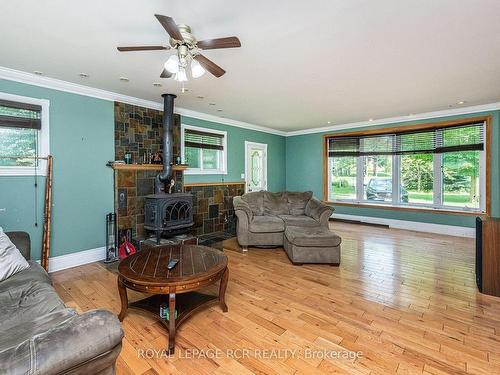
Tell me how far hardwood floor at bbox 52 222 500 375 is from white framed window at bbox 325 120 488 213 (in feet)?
7.13

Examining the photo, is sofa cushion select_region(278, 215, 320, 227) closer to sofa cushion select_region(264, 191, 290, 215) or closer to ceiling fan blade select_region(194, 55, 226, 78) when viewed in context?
sofa cushion select_region(264, 191, 290, 215)

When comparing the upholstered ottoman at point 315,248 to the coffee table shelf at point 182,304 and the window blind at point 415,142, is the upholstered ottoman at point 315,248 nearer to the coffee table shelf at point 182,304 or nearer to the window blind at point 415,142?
the coffee table shelf at point 182,304

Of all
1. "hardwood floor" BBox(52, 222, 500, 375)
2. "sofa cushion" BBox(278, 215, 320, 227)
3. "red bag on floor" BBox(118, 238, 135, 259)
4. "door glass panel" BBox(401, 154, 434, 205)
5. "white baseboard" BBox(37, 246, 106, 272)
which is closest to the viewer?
"hardwood floor" BBox(52, 222, 500, 375)

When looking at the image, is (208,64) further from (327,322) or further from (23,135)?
(23,135)

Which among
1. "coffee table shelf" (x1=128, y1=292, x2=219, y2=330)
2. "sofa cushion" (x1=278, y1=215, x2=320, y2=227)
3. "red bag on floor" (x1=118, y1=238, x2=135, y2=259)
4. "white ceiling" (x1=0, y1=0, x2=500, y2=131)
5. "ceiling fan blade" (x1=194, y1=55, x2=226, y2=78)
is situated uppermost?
"white ceiling" (x1=0, y1=0, x2=500, y2=131)

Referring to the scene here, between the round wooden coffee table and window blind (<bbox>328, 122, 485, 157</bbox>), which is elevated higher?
window blind (<bbox>328, 122, 485, 157</bbox>)

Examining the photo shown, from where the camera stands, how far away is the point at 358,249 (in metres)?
4.30

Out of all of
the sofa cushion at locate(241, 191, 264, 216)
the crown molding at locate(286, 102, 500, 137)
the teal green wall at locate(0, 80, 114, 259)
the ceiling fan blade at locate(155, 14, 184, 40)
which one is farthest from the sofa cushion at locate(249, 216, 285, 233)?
the crown molding at locate(286, 102, 500, 137)

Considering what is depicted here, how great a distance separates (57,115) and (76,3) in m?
2.08

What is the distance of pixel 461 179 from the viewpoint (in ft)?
16.7

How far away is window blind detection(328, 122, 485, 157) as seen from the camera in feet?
16.3

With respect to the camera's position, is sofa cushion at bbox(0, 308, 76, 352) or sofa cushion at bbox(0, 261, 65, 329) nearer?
sofa cushion at bbox(0, 308, 76, 352)

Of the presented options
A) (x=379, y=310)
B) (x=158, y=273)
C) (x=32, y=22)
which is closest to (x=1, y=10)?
(x=32, y=22)

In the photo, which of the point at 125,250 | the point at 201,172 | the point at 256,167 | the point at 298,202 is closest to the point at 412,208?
the point at 298,202
